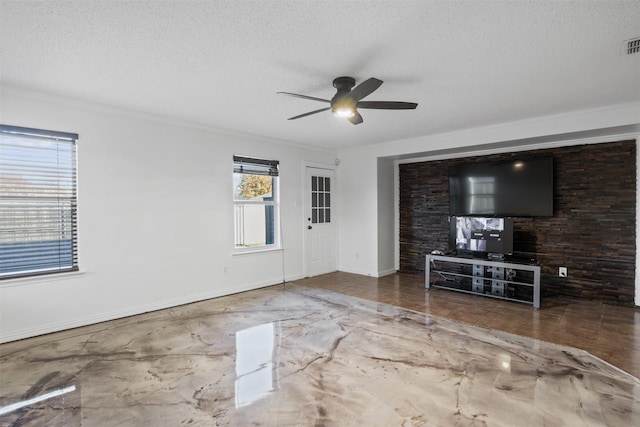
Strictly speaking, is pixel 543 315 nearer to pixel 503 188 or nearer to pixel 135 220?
pixel 503 188

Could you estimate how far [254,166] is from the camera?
5.12 meters

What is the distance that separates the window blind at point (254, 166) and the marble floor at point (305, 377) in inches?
90.6

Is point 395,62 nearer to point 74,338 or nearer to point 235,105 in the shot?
point 235,105

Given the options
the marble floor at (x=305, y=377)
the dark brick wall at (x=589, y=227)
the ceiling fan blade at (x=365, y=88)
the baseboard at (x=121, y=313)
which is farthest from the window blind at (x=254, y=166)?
the dark brick wall at (x=589, y=227)

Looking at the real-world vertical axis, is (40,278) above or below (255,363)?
above

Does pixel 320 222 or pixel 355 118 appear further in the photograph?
pixel 320 222

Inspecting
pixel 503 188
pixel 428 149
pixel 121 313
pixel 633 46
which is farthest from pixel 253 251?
pixel 633 46

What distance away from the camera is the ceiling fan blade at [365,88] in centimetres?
240

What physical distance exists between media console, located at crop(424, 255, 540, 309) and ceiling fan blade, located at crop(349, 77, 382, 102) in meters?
3.14

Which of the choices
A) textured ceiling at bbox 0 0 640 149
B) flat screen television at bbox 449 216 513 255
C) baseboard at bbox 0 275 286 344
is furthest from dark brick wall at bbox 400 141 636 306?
baseboard at bbox 0 275 286 344

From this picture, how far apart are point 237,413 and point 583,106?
4.48 meters

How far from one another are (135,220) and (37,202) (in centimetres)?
91

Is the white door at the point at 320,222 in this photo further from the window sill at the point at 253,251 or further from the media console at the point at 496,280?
the media console at the point at 496,280

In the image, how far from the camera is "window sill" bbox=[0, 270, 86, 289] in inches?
124
